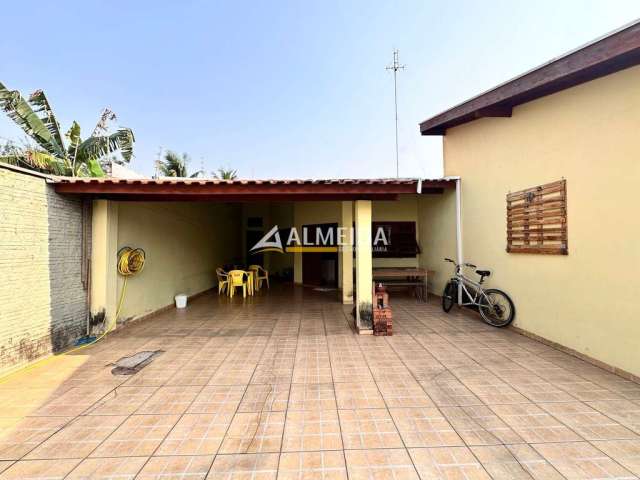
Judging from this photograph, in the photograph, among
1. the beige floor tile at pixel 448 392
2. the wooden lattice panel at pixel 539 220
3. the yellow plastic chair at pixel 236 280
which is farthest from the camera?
the yellow plastic chair at pixel 236 280

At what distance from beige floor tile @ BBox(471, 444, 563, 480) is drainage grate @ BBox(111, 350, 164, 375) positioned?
384 cm

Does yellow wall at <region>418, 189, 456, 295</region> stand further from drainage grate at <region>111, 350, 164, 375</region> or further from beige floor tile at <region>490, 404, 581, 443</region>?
drainage grate at <region>111, 350, 164, 375</region>

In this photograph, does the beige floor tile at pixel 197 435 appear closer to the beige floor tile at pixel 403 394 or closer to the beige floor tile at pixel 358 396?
the beige floor tile at pixel 358 396

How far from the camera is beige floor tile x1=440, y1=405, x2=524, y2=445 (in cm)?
243

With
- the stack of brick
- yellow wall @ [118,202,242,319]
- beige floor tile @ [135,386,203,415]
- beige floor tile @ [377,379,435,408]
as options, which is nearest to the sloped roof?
the stack of brick

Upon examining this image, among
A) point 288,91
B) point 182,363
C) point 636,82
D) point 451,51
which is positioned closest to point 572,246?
point 636,82

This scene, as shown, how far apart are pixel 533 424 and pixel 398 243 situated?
22.8 ft

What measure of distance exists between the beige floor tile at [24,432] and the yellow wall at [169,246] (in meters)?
3.33

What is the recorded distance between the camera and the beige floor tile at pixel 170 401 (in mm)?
2896

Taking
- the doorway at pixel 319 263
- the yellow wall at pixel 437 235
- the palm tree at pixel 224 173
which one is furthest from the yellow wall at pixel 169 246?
the palm tree at pixel 224 173

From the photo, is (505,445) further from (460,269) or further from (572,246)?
(460,269)

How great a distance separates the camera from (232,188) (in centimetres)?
505

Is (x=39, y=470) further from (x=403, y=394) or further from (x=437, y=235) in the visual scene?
(x=437, y=235)

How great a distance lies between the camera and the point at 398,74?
10922 millimetres
